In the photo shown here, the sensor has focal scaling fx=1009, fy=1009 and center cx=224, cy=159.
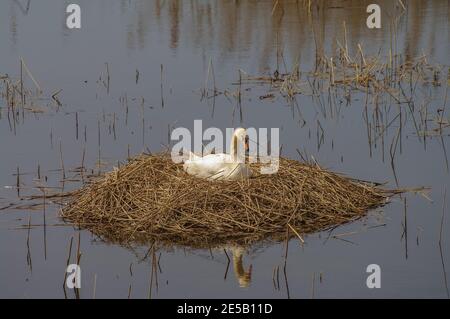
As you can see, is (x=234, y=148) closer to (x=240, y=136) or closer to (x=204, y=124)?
(x=240, y=136)

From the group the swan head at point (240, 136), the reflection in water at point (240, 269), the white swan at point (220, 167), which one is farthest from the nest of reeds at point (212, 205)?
the swan head at point (240, 136)

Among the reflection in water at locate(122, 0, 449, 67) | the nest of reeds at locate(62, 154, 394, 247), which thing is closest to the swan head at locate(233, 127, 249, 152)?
the nest of reeds at locate(62, 154, 394, 247)

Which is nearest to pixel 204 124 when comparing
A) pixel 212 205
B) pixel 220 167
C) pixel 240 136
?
pixel 240 136

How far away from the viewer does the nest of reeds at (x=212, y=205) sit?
8516mm

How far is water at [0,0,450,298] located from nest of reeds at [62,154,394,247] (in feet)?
0.62

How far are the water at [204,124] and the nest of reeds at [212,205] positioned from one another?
0.62ft

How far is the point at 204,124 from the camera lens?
11.9 m

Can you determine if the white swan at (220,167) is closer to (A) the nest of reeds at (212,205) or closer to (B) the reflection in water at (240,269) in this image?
(A) the nest of reeds at (212,205)

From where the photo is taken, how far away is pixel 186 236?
845cm

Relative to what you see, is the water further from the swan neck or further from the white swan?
the swan neck

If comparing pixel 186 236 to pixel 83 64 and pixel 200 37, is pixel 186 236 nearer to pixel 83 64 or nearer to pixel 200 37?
pixel 83 64

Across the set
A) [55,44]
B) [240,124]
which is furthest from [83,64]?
[240,124]

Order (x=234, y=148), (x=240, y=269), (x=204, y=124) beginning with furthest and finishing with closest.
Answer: (x=204, y=124), (x=234, y=148), (x=240, y=269)

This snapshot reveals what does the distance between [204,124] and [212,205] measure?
331 centimetres
